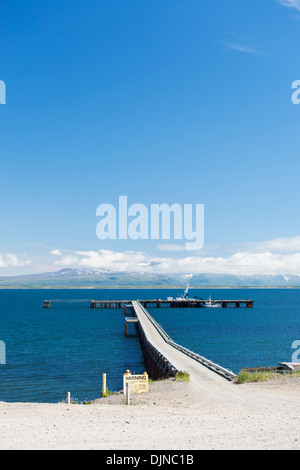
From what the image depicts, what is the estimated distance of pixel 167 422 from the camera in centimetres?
1402

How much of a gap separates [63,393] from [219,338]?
3732 centimetres

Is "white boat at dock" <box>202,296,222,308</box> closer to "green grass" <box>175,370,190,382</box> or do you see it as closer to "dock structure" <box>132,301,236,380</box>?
"dock structure" <box>132,301,236,380</box>

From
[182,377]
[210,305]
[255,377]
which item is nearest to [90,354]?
[182,377]

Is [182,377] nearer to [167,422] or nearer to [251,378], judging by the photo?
[251,378]

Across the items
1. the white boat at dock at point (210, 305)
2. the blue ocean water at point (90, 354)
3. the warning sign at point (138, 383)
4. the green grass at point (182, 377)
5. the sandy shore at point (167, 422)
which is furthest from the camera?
the white boat at dock at point (210, 305)

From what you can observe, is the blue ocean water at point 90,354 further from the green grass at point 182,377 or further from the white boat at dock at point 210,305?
the white boat at dock at point 210,305

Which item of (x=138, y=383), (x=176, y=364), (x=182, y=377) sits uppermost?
(x=138, y=383)

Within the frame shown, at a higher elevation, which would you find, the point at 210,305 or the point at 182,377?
the point at 182,377

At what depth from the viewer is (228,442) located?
1101 cm

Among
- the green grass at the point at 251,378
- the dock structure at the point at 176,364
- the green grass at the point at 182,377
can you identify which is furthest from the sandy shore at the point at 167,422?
the dock structure at the point at 176,364

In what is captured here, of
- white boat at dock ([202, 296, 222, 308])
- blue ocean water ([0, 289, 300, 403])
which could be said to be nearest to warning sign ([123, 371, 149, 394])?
blue ocean water ([0, 289, 300, 403])

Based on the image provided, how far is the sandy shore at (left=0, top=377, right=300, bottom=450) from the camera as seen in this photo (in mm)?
10977

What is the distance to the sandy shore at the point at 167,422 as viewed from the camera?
36.0 ft

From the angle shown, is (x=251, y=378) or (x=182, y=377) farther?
(x=182, y=377)
